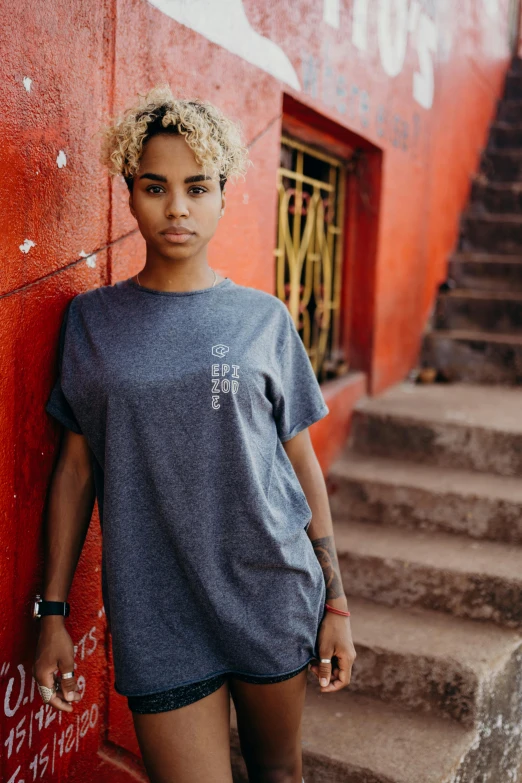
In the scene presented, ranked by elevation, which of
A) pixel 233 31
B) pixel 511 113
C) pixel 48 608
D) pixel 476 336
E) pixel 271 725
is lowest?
pixel 271 725

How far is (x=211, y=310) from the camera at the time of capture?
1.82 meters

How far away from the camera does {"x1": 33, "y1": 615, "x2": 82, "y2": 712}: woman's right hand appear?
1.77 meters

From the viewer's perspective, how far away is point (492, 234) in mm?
6113

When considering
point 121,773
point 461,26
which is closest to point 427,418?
point 121,773

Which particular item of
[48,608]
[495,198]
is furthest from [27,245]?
[495,198]

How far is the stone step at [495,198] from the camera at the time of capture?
6.36 meters

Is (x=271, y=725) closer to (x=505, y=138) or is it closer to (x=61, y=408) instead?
(x=61, y=408)

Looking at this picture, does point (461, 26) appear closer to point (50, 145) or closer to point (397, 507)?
point (397, 507)

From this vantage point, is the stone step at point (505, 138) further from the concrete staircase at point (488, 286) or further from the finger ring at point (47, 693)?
the finger ring at point (47, 693)

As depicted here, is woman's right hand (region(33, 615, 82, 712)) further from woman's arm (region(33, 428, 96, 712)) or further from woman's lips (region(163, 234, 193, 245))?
woman's lips (region(163, 234, 193, 245))

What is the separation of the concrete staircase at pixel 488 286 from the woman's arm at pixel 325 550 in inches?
129

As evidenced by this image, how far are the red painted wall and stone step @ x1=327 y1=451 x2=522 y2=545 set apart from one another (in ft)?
0.88

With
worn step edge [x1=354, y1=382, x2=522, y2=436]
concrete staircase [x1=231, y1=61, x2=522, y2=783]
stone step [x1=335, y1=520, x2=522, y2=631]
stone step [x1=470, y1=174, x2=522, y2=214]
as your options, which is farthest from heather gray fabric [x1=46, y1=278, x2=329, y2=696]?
stone step [x1=470, y1=174, x2=522, y2=214]

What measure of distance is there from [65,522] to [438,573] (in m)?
1.99
